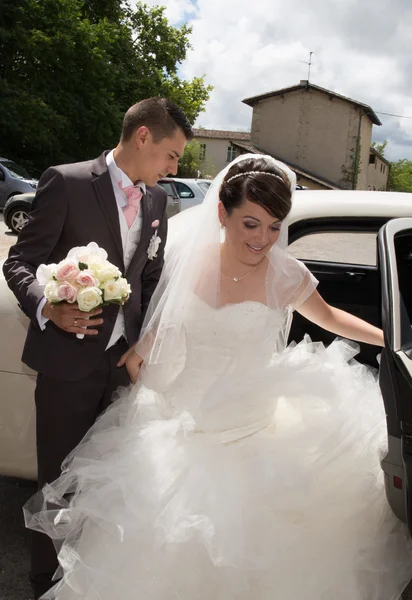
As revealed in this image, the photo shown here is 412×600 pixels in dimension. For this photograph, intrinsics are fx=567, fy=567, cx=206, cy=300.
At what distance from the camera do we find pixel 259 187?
206 centimetres

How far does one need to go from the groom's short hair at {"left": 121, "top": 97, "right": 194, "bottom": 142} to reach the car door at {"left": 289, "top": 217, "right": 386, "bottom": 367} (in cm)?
103

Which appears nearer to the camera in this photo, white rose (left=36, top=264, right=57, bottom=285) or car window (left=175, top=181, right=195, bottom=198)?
white rose (left=36, top=264, right=57, bottom=285)

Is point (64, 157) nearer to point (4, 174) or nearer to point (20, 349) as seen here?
point (4, 174)

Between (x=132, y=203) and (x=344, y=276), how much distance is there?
4.88 ft

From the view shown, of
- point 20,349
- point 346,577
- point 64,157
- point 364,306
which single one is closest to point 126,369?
point 20,349

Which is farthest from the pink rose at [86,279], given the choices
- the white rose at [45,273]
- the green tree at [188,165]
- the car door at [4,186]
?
the green tree at [188,165]

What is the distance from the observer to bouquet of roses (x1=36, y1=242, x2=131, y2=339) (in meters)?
1.71

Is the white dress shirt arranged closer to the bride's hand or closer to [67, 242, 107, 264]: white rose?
the bride's hand

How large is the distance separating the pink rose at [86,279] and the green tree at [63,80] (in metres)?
18.8

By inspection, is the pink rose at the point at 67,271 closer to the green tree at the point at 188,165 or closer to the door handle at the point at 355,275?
the door handle at the point at 355,275

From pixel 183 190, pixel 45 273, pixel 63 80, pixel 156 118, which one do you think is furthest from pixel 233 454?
pixel 63 80

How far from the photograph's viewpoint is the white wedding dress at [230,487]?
184 cm

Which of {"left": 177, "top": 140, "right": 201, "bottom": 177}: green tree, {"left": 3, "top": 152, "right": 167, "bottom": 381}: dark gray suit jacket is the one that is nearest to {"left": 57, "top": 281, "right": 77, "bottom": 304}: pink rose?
{"left": 3, "top": 152, "right": 167, "bottom": 381}: dark gray suit jacket

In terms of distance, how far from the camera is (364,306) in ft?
10.5
